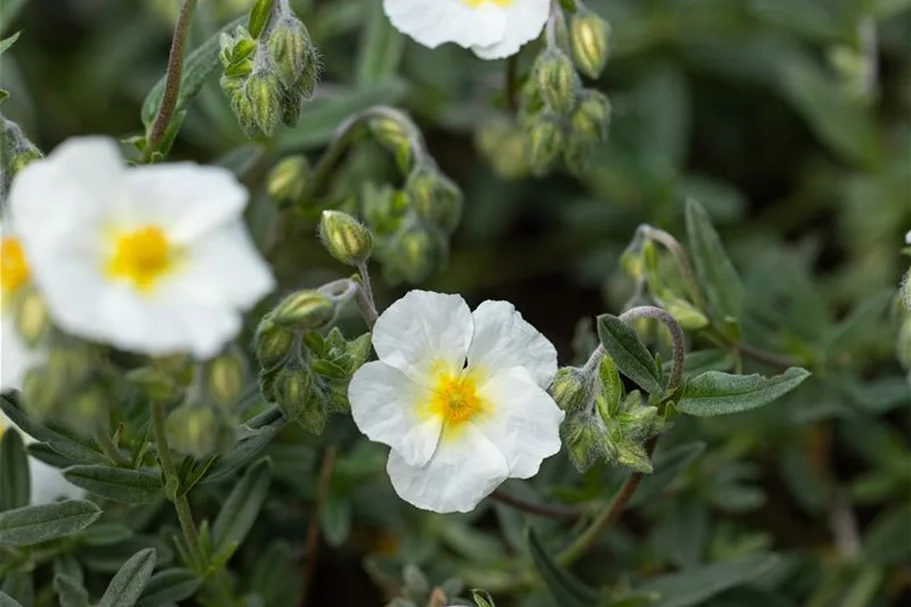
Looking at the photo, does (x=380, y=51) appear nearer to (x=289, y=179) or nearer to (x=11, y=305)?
(x=289, y=179)

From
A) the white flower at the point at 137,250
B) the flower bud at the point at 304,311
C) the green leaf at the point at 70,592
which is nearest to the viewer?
the white flower at the point at 137,250

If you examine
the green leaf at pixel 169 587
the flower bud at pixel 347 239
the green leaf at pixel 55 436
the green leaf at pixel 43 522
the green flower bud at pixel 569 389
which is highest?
the flower bud at pixel 347 239

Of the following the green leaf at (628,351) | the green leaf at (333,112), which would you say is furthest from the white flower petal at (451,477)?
the green leaf at (333,112)

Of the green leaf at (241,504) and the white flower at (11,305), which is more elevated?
the white flower at (11,305)

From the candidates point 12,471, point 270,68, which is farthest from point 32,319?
point 12,471

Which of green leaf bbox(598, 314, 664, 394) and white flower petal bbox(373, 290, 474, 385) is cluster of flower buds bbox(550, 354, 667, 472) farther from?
white flower petal bbox(373, 290, 474, 385)

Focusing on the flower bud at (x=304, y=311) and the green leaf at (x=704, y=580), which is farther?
the green leaf at (x=704, y=580)

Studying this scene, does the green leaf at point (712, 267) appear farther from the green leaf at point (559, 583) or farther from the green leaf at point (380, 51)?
the green leaf at point (380, 51)
